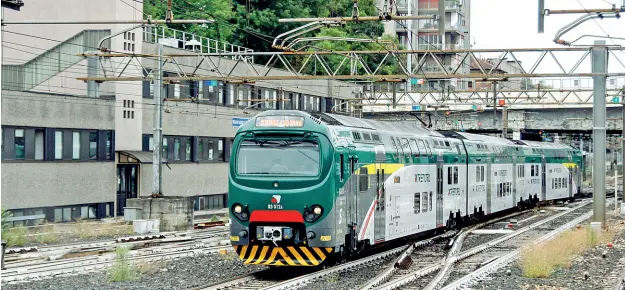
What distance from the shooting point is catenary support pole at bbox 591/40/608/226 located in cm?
2839

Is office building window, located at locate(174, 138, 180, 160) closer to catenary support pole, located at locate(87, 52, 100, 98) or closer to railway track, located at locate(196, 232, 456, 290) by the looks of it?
catenary support pole, located at locate(87, 52, 100, 98)

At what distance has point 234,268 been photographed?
1919 cm

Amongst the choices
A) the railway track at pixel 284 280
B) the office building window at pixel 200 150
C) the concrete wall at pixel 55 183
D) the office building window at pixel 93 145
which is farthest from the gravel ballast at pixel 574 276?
the office building window at pixel 200 150

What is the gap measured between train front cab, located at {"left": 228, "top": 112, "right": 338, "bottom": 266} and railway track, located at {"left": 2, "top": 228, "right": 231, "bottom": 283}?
368 centimetres

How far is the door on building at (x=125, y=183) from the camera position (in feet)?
135

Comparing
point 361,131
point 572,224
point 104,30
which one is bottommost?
point 572,224

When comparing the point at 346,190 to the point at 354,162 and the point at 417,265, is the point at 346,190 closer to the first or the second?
the point at 354,162

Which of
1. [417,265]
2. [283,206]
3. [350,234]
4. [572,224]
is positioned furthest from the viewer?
[572,224]

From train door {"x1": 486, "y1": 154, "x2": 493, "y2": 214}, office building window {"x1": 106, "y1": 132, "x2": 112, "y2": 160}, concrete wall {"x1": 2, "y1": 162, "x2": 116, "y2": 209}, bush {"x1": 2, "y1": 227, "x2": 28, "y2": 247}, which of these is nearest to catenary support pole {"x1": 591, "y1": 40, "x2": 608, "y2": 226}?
train door {"x1": 486, "y1": 154, "x2": 493, "y2": 214}

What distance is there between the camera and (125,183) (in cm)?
4159

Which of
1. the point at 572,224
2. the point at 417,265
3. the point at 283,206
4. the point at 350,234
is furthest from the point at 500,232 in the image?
the point at 283,206

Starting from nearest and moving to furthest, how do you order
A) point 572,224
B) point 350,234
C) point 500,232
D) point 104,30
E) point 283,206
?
point 283,206 → point 350,234 → point 500,232 → point 572,224 → point 104,30

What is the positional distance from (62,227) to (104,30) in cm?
1105

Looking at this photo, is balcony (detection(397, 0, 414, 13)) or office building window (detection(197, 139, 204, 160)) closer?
office building window (detection(197, 139, 204, 160))
